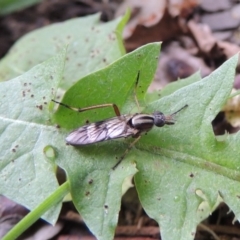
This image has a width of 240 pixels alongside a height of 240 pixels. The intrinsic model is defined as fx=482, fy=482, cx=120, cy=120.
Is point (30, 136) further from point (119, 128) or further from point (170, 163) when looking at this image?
point (170, 163)

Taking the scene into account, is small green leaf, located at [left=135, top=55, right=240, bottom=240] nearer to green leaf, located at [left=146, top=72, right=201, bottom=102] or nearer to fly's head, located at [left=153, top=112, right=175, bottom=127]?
Answer: fly's head, located at [left=153, top=112, right=175, bottom=127]

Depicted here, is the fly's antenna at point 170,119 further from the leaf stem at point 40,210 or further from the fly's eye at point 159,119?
the leaf stem at point 40,210

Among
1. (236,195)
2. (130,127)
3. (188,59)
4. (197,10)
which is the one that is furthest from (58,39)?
(236,195)

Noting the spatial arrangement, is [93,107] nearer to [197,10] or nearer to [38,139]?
[38,139]

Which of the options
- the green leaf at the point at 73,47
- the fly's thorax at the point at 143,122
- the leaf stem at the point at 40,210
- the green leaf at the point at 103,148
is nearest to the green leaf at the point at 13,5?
the green leaf at the point at 73,47

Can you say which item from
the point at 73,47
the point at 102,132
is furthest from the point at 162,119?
the point at 73,47

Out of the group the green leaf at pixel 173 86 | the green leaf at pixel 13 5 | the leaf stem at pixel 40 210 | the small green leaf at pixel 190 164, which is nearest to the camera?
the small green leaf at pixel 190 164

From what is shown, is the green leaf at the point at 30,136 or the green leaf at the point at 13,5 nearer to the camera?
the green leaf at the point at 30,136
